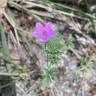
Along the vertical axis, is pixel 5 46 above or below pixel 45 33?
below

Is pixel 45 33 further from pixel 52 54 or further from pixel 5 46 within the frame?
pixel 5 46

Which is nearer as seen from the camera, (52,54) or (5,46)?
(52,54)

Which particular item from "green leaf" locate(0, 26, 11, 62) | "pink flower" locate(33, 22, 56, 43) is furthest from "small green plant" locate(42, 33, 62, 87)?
"green leaf" locate(0, 26, 11, 62)

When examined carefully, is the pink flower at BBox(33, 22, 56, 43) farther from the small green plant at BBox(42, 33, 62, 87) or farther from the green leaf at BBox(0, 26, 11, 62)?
the green leaf at BBox(0, 26, 11, 62)

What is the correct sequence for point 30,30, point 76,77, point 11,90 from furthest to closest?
point 30,30 < point 76,77 < point 11,90

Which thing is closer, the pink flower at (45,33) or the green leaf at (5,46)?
the pink flower at (45,33)

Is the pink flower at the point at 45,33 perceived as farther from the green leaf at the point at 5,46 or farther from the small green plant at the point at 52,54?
the green leaf at the point at 5,46

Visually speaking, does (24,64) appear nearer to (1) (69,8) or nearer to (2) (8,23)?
(2) (8,23)

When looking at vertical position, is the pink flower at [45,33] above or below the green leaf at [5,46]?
above

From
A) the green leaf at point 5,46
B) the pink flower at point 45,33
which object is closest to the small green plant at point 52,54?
the pink flower at point 45,33

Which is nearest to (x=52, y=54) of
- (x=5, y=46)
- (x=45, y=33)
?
(x=45, y=33)

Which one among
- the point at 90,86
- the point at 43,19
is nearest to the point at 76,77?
the point at 90,86
